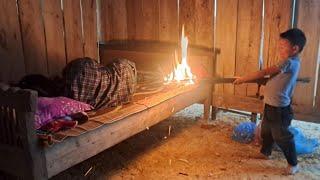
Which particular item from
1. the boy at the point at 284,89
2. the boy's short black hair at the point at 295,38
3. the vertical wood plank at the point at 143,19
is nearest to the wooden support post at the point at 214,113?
the vertical wood plank at the point at 143,19

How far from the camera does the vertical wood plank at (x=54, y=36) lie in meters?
4.15

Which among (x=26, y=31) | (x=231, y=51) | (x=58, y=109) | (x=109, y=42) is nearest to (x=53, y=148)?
(x=58, y=109)

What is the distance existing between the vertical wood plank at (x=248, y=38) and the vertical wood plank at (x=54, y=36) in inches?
93.6

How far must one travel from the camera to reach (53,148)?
218 centimetres

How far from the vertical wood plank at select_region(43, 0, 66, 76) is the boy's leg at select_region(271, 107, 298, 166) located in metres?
2.95

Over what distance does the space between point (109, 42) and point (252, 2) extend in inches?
90.0

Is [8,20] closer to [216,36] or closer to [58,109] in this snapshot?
[58,109]

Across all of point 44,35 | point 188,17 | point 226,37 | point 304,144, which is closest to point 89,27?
point 44,35

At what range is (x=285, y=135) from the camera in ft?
9.37

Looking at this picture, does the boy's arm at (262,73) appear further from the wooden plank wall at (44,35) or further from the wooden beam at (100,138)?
the wooden plank wall at (44,35)

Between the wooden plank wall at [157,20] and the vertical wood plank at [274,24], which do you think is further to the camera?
the wooden plank wall at [157,20]

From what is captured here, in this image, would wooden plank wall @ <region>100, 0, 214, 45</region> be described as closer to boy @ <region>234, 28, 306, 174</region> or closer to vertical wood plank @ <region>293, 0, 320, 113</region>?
vertical wood plank @ <region>293, 0, 320, 113</region>

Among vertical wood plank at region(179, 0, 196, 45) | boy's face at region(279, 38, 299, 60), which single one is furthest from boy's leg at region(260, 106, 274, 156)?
Answer: vertical wood plank at region(179, 0, 196, 45)

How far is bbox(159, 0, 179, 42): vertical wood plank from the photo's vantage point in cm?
444
